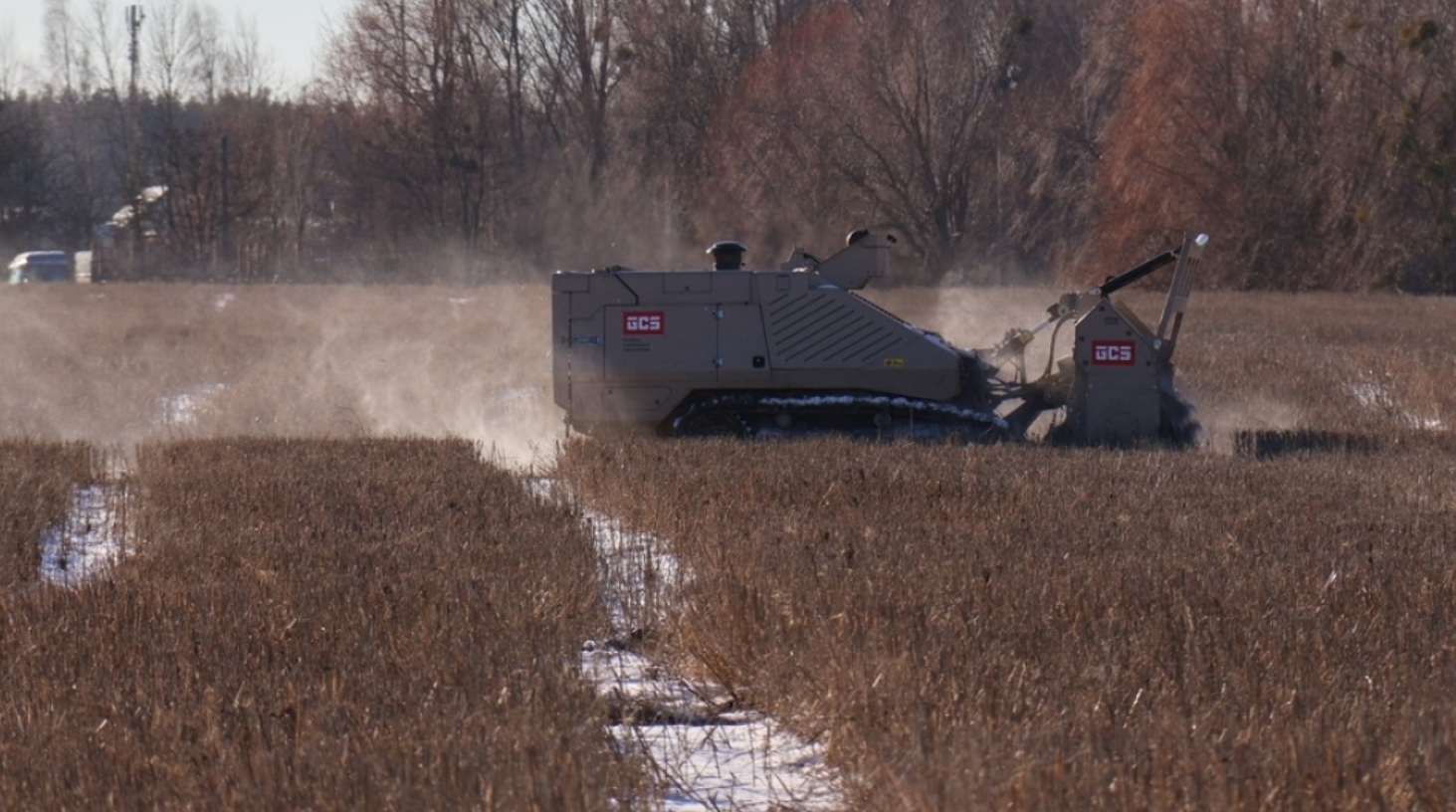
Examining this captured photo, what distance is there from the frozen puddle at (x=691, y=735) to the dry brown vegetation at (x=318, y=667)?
0.15m

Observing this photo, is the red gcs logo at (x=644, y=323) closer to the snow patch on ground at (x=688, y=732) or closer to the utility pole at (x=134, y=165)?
the snow patch on ground at (x=688, y=732)

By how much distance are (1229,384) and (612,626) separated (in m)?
12.7

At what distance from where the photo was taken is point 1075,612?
267 inches

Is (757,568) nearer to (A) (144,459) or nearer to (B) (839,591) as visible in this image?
(B) (839,591)

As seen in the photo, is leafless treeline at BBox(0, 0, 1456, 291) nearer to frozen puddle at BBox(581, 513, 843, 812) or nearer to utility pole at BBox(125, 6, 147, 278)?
utility pole at BBox(125, 6, 147, 278)

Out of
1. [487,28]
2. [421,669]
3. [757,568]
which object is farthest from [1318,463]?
[487,28]

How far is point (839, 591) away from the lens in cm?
707

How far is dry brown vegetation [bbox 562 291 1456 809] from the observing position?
470 cm

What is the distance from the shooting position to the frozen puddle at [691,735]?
16.6ft

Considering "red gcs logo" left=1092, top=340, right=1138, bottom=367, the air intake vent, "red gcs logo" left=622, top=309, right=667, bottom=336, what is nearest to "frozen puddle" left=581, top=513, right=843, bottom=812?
the air intake vent

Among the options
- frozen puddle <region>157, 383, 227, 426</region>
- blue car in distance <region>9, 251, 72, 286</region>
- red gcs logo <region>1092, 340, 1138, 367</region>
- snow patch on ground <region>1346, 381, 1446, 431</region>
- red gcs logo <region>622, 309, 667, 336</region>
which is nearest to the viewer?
red gcs logo <region>1092, 340, 1138, 367</region>

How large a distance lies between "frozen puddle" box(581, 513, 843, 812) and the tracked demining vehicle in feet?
20.0

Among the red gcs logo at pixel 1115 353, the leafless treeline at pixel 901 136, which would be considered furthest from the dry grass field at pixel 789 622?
the leafless treeline at pixel 901 136

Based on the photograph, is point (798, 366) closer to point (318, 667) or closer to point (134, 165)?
point (318, 667)
